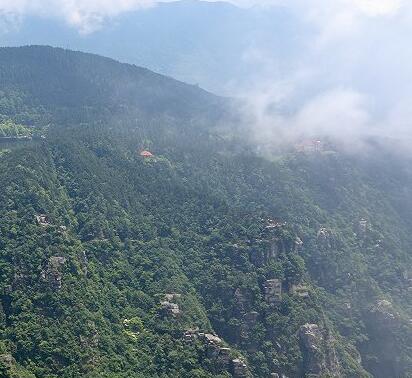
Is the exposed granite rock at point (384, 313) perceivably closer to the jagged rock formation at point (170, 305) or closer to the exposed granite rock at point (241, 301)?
the exposed granite rock at point (241, 301)

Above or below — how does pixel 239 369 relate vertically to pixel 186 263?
below

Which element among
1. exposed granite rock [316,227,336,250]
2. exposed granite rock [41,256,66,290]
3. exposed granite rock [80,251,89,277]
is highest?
exposed granite rock [316,227,336,250]

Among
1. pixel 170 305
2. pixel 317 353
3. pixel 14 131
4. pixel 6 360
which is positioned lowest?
pixel 6 360

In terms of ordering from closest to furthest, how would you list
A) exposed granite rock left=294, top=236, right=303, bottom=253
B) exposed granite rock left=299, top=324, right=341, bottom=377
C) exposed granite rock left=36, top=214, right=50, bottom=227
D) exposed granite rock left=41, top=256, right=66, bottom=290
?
exposed granite rock left=41, top=256, right=66, bottom=290 < exposed granite rock left=36, top=214, right=50, bottom=227 < exposed granite rock left=299, top=324, right=341, bottom=377 < exposed granite rock left=294, top=236, right=303, bottom=253

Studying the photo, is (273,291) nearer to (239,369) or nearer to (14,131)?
(239,369)

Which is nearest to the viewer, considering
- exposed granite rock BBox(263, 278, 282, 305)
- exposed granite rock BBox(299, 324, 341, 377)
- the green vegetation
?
exposed granite rock BBox(299, 324, 341, 377)

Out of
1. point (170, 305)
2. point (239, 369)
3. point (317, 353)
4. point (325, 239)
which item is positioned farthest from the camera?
point (325, 239)

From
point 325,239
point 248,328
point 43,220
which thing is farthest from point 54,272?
point 325,239

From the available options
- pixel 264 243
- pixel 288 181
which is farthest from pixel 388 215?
pixel 264 243

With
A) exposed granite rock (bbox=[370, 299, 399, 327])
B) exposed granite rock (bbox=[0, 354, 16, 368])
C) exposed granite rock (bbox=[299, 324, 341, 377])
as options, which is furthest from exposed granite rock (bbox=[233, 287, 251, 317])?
exposed granite rock (bbox=[0, 354, 16, 368])

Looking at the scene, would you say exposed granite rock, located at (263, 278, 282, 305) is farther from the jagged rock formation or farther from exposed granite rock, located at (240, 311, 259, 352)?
the jagged rock formation
